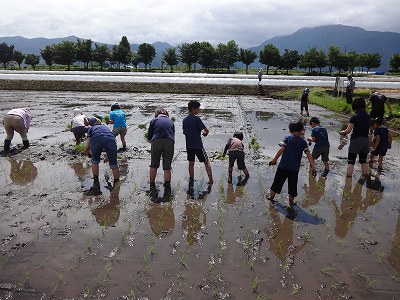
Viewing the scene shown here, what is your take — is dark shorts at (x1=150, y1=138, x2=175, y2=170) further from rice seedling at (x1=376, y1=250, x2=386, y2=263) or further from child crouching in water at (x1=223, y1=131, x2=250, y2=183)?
rice seedling at (x1=376, y1=250, x2=386, y2=263)

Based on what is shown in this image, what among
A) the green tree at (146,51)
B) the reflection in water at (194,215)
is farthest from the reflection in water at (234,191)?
the green tree at (146,51)

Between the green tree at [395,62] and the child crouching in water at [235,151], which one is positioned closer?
the child crouching in water at [235,151]

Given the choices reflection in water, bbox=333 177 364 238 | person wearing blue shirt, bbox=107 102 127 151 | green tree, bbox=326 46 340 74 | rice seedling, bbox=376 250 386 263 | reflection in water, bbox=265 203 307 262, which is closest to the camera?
rice seedling, bbox=376 250 386 263

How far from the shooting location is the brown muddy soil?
3932mm

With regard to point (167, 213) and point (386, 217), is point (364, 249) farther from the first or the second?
point (167, 213)

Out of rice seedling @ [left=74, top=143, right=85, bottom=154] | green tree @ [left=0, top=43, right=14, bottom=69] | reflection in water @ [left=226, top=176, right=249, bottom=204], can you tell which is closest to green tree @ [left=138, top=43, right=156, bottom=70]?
green tree @ [left=0, top=43, right=14, bottom=69]

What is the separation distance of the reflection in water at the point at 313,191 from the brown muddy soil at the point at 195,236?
0.04 m

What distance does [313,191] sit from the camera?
7.30m

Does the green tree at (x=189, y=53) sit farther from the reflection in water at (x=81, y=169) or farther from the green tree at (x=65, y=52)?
the reflection in water at (x=81, y=169)

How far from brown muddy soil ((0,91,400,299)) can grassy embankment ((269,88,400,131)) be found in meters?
8.14

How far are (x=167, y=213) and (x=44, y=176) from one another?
378cm

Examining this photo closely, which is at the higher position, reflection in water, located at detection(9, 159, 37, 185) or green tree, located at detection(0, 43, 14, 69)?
green tree, located at detection(0, 43, 14, 69)

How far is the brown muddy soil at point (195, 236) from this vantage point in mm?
3932

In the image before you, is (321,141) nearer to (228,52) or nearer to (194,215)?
(194,215)
